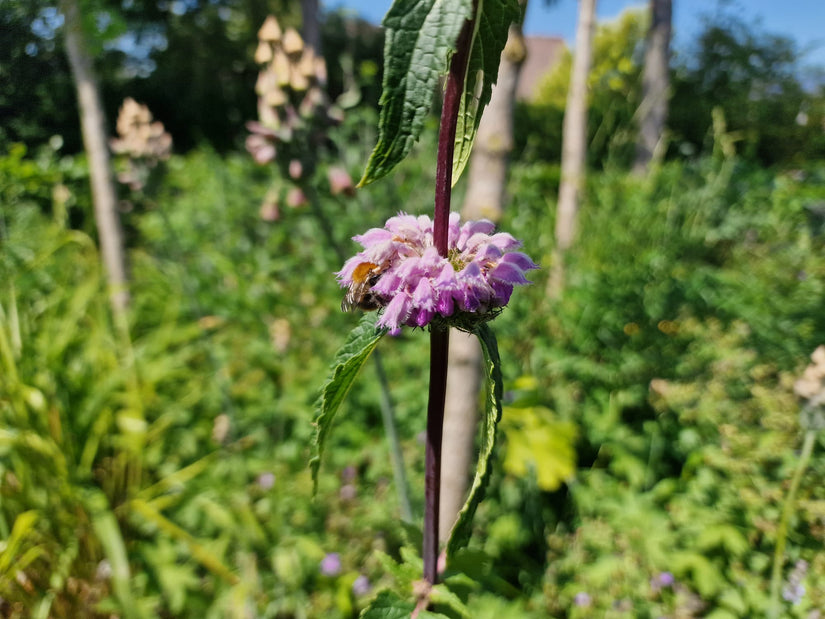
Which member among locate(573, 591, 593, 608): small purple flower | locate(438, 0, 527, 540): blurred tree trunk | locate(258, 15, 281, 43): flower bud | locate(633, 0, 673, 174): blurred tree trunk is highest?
locate(633, 0, 673, 174): blurred tree trunk

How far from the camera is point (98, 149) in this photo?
2.66 m

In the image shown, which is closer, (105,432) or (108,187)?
(105,432)

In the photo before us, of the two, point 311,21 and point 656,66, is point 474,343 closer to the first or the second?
point 311,21

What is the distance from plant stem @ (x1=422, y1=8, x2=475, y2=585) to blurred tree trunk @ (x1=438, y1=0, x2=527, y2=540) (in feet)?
2.74

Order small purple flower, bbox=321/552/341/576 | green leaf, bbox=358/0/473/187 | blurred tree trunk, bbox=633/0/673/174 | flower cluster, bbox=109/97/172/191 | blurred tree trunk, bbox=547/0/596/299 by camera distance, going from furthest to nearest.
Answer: blurred tree trunk, bbox=633/0/673/174 → blurred tree trunk, bbox=547/0/596/299 → flower cluster, bbox=109/97/172/191 → small purple flower, bbox=321/552/341/576 → green leaf, bbox=358/0/473/187

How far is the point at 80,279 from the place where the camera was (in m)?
3.15

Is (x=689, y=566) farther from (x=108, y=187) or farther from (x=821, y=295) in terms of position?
(x=108, y=187)

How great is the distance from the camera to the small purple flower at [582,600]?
4.64ft

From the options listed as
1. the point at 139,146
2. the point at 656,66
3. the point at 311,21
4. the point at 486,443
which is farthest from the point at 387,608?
the point at 656,66

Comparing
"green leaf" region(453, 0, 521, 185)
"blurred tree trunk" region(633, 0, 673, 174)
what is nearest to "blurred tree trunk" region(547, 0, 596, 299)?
"green leaf" region(453, 0, 521, 185)

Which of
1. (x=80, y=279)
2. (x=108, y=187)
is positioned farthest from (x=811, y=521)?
(x=80, y=279)

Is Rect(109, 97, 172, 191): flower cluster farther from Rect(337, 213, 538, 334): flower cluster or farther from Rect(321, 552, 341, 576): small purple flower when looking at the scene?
Rect(337, 213, 538, 334): flower cluster

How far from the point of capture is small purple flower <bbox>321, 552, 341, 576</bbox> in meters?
1.57

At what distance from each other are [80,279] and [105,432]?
1403 millimetres
